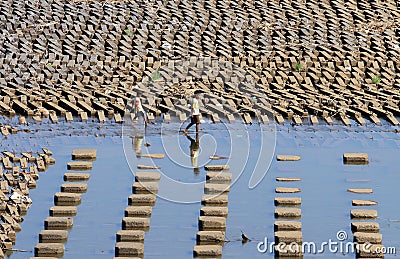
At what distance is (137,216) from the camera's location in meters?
24.5

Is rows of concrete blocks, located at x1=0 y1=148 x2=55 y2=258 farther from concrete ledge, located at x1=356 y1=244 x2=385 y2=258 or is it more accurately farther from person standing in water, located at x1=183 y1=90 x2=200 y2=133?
concrete ledge, located at x1=356 y1=244 x2=385 y2=258

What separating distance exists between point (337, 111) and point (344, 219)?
811 cm

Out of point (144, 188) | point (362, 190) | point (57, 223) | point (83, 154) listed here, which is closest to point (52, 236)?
point (57, 223)

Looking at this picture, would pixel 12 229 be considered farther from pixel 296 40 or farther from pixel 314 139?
pixel 296 40

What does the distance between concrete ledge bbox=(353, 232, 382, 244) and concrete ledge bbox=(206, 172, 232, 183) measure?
4.49 meters

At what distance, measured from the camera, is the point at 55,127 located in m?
31.4

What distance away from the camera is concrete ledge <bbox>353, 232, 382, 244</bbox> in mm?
22781

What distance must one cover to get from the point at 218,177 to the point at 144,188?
1.70 metres

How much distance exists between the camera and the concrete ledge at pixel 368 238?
74.7 ft

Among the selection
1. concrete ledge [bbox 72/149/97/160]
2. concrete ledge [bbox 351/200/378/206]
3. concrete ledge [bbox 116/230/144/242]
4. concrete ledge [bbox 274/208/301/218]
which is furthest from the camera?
concrete ledge [bbox 72/149/97/160]

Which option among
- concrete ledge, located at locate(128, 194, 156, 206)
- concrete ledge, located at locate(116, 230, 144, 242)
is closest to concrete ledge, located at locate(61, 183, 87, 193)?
concrete ledge, located at locate(128, 194, 156, 206)

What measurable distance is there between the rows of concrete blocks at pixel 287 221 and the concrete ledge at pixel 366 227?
1032 mm

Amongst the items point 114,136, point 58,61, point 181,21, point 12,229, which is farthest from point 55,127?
point 181,21

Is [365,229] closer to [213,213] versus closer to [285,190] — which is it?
[213,213]
